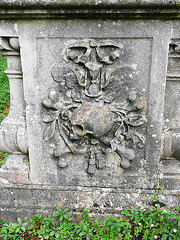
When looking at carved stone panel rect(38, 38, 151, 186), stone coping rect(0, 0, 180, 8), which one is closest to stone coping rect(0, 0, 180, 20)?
stone coping rect(0, 0, 180, 8)

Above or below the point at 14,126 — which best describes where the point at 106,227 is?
below

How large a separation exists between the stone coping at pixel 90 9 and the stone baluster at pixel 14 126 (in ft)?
0.95

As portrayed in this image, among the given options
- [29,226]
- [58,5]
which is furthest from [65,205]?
[58,5]

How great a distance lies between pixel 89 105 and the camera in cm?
210

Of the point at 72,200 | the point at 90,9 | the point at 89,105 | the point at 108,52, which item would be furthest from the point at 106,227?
the point at 90,9

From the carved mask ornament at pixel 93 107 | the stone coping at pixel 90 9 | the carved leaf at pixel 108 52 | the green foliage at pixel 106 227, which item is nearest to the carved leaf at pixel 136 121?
the carved mask ornament at pixel 93 107

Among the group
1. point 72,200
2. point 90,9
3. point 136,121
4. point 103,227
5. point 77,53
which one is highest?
point 90,9

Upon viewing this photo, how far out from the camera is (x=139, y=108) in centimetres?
209

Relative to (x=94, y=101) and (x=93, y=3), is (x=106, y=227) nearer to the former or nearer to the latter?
(x=94, y=101)

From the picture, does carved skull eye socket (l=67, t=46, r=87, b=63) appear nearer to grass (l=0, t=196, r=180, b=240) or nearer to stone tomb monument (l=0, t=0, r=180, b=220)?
stone tomb monument (l=0, t=0, r=180, b=220)

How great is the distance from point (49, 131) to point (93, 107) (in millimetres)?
466

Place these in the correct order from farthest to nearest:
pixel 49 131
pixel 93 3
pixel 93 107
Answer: pixel 49 131 < pixel 93 107 < pixel 93 3

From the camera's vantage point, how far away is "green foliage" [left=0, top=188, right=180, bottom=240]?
7.12 ft

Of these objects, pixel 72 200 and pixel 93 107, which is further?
pixel 72 200
